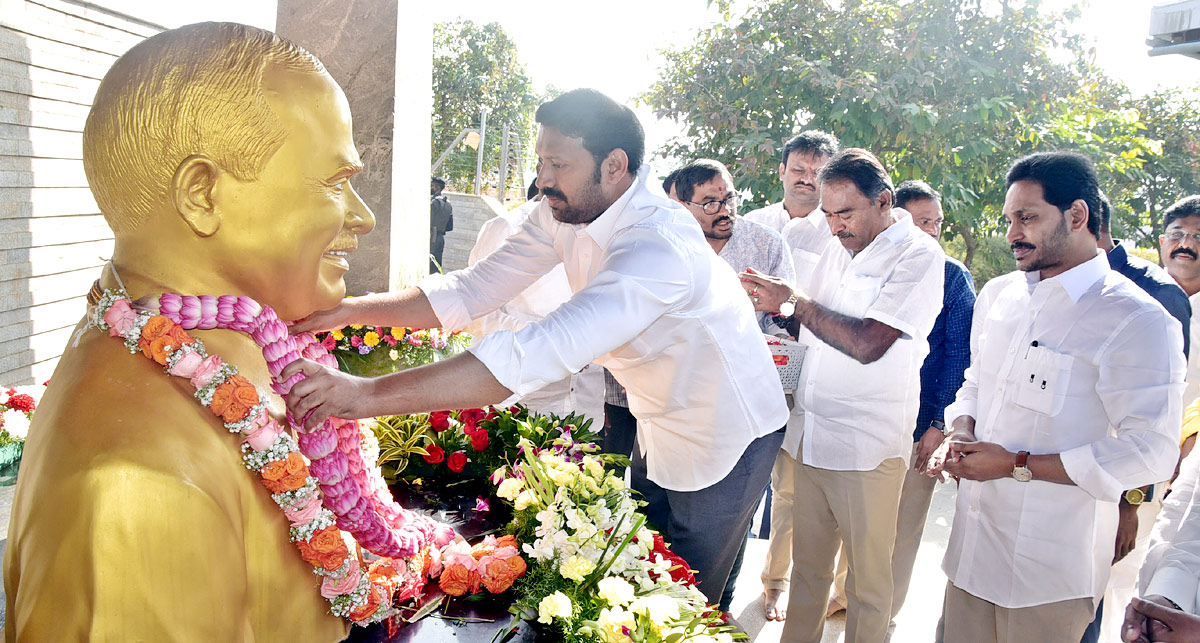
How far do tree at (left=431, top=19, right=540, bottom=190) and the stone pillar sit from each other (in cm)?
1396

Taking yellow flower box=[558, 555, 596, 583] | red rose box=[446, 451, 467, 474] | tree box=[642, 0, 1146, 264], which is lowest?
red rose box=[446, 451, 467, 474]

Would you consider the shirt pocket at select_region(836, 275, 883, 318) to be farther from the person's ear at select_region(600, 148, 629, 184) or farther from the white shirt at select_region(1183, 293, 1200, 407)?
the white shirt at select_region(1183, 293, 1200, 407)

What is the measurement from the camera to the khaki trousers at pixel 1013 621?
269 cm

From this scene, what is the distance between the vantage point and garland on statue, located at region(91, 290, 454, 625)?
135 cm

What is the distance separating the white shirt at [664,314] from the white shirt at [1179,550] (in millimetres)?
1219

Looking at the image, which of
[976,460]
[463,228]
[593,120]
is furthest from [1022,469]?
[463,228]

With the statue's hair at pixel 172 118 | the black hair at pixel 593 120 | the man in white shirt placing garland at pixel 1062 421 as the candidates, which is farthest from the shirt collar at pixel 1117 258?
the statue's hair at pixel 172 118

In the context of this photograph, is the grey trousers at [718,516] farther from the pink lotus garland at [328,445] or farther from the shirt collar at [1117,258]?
the shirt collar at [1117,258]

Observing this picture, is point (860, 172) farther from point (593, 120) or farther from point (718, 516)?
point (718, 516)

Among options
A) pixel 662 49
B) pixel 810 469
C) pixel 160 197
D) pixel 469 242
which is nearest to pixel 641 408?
pixel 810 469

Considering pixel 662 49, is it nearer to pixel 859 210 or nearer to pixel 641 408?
pixel 859 210

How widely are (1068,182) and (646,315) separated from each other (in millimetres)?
1521

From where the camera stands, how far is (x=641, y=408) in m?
3.01

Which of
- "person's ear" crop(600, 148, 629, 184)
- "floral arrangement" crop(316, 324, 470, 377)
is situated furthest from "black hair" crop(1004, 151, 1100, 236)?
"floral arrangement" crop(316, 324, 470, 377)
